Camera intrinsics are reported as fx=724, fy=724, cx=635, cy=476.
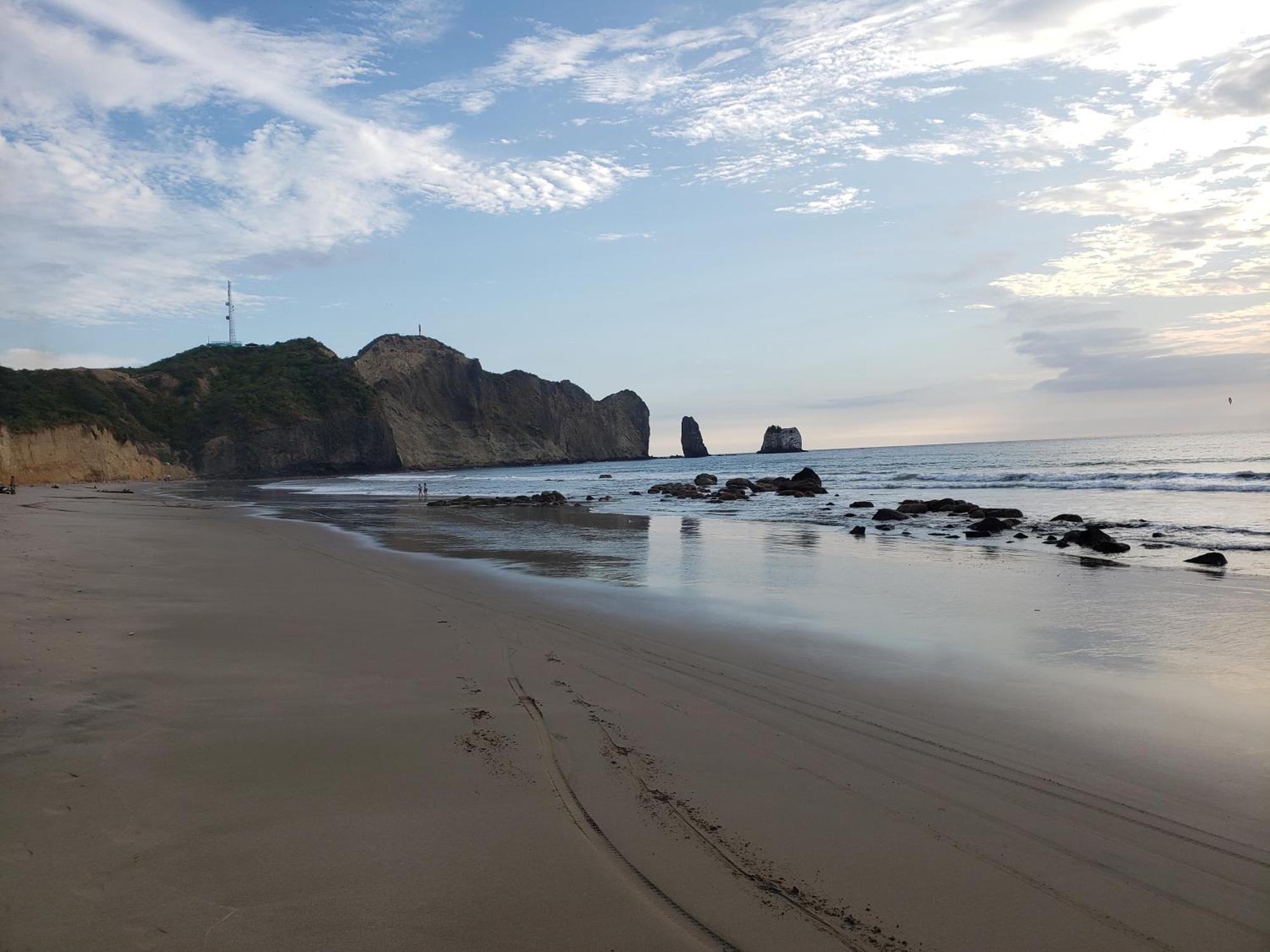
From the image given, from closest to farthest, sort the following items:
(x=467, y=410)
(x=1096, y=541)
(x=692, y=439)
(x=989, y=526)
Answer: (x=1096, y=541) < (x=989, y=526) < (x=467, y=410) < (x=692, y=439)

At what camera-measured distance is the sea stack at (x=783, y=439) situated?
13950 centimetres

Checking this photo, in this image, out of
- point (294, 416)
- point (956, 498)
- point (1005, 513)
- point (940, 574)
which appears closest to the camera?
point (940, 574)

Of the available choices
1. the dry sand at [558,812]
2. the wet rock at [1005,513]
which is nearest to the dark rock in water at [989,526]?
the wet rock at [1005,513]

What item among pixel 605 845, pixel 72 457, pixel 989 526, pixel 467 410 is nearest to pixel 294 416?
pixel 72 457

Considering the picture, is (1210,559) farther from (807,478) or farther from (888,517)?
(807,478)

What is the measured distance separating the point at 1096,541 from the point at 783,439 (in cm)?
12790

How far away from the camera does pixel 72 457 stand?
54812 millimetres

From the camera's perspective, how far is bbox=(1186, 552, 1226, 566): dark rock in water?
39.4 feet

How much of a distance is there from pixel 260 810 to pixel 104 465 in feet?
226

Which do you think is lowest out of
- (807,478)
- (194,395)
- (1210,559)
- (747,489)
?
(1210,559)

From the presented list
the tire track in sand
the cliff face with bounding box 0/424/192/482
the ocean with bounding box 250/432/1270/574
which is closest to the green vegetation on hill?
the cliff face with bounding box 0/424/192/482

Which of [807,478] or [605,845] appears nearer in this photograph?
[605,845]

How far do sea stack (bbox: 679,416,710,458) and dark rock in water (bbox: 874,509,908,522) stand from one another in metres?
137

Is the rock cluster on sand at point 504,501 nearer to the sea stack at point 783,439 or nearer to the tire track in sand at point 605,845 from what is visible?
the tire track in sand at point 605,845
